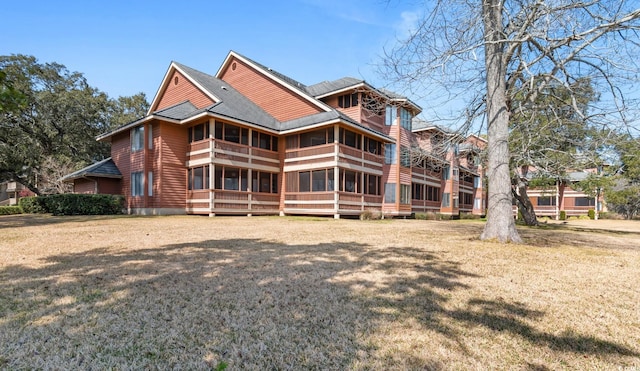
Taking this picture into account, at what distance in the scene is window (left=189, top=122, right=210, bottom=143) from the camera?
63.5 ft

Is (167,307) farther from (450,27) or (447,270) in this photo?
(450,27)

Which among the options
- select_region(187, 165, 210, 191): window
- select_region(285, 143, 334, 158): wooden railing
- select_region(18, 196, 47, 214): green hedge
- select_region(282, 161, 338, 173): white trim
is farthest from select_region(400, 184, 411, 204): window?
select_region(18, 196, 47, 214): green hedge

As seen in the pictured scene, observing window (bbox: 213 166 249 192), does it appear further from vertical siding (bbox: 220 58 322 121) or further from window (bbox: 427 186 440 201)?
window (bbox: 427 186 440 201)

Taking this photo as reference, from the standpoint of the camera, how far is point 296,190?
22.0m

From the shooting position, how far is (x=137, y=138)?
20422 mm

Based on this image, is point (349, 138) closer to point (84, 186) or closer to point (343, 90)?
point (343, 90)

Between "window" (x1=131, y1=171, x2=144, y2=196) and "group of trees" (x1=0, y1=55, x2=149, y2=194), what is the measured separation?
12.0 m

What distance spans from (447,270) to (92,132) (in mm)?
37511

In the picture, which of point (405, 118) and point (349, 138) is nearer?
point (349, 138)

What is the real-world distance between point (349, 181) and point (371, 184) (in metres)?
2.77

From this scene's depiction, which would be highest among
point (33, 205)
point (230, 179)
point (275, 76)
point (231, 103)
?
point (275, 76)

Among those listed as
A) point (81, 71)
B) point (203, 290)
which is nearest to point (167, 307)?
point (203, 290)

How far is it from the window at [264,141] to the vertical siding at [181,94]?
143 inches

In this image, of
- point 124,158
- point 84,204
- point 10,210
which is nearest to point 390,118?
point 124,158
